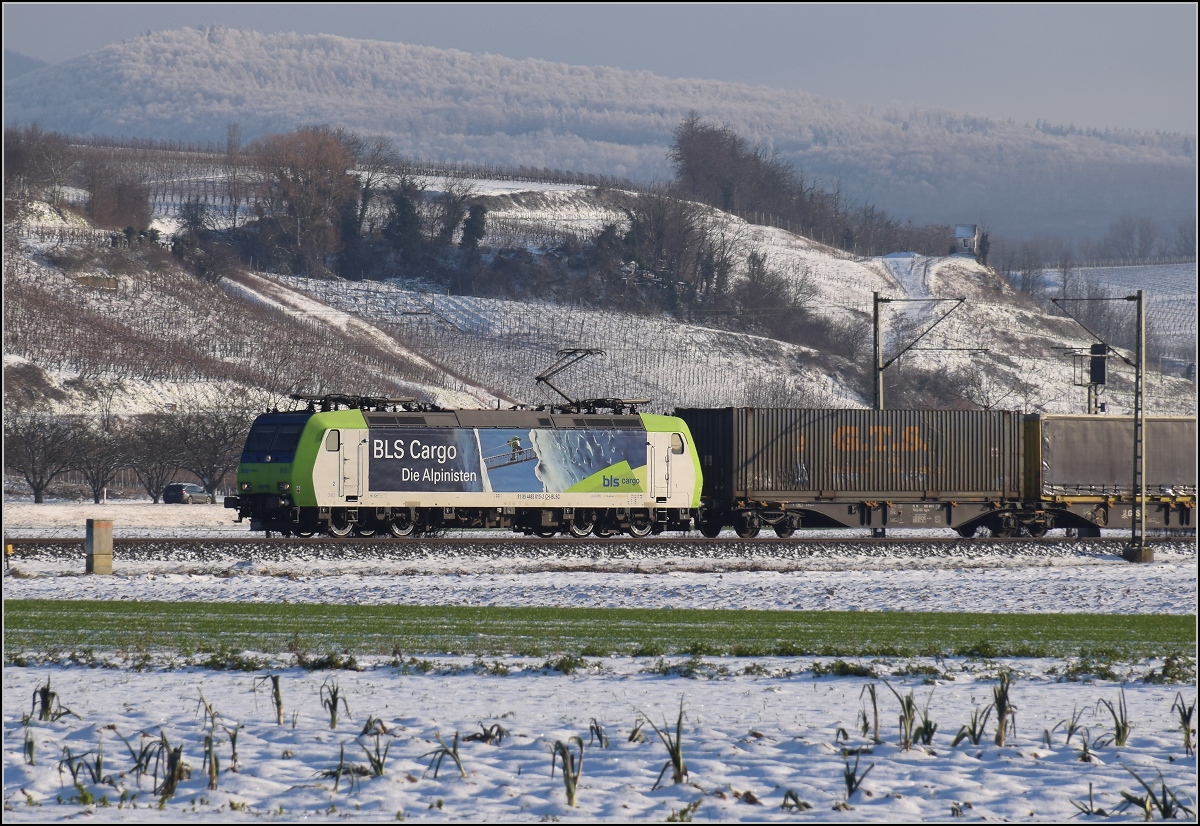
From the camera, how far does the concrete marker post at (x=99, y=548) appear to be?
2834cm

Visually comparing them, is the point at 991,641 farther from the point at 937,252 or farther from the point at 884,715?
the point at 937,252

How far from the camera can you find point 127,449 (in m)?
63.2

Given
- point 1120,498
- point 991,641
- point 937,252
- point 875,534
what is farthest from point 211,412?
point 937,252

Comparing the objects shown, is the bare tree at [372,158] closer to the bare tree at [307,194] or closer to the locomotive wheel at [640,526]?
the bare tree at [307,194]

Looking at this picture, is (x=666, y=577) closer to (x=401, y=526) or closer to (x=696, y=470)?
(x=696, y=470)

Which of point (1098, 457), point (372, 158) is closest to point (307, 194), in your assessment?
point (372, 158)

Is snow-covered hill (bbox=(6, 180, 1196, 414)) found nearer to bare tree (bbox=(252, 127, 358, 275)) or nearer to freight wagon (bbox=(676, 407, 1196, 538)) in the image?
bare tree (bbox=(252, 127, 358, 275))

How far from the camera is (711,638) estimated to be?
17875 mm

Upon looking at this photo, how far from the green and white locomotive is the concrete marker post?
635cm

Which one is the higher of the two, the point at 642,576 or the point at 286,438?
the point at 286,438

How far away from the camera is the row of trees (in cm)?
5966

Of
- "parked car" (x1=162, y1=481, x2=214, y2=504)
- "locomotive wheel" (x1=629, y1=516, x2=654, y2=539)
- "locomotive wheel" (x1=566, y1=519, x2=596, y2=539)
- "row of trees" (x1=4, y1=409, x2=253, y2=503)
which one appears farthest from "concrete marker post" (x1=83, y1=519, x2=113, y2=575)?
"parked car" (x1=162, y1=481, x2=214, y2=504)

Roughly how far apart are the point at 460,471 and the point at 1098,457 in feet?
65.3

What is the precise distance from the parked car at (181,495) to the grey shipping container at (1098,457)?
36574mm
